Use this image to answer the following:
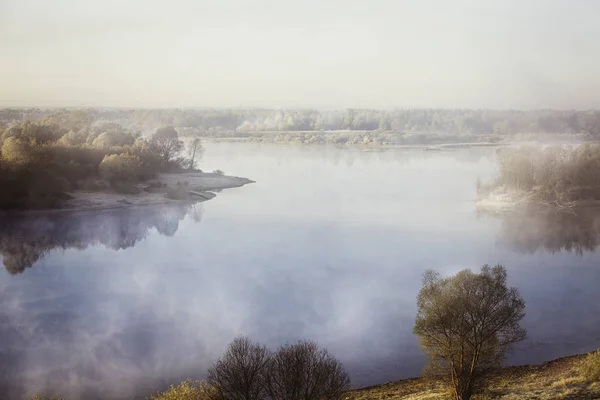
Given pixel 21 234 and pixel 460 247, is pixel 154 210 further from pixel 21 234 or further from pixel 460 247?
pixel 460 247

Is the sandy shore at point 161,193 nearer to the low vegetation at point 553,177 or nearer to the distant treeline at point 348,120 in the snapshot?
the distant treeline at point 348,120

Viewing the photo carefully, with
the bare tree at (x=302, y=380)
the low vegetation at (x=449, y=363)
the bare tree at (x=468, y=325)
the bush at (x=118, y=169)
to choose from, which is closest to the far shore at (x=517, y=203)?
the bush at (x=118, y=169)

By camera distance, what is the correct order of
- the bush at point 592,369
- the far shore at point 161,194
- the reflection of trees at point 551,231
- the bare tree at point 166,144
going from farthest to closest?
the bare tree at point 166,144
the far shore at point 161,194
the reflection of trees at point 551,231
the bush at point 592,369

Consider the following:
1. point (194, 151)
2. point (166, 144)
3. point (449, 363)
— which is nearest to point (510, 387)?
point (449, 363)

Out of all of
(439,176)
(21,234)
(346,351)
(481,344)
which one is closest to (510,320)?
(481,344)

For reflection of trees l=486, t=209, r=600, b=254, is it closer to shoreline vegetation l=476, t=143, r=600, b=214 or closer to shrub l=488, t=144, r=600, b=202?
shoreline vegetation l=476, t=143, r=600, b=214
